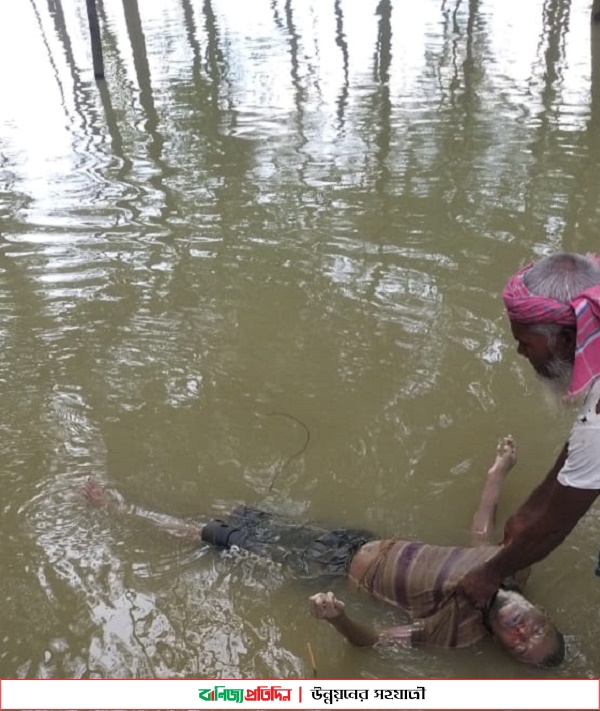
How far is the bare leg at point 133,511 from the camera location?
3273 mm

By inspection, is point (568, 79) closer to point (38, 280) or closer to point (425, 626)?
point (38, 280)

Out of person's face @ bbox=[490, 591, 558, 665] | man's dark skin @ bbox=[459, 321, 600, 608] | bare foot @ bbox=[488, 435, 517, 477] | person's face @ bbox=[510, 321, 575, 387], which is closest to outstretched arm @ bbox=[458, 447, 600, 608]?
man's dark skin @ bbox=[459, 321, 600, 608]

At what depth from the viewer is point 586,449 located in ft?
6.41

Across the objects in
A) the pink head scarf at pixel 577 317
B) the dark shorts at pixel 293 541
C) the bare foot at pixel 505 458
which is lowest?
the dark shorts at pixel 293 541

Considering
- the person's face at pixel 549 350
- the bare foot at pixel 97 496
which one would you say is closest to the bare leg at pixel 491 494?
the person's face at pixel 549 350

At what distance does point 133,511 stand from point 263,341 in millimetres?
1543

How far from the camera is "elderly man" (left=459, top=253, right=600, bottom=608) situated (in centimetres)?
185

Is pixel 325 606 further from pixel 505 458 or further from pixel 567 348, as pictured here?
pixel 505 458

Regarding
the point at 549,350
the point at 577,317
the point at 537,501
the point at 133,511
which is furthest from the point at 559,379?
the point at 133,511

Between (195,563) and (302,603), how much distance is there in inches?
20.2

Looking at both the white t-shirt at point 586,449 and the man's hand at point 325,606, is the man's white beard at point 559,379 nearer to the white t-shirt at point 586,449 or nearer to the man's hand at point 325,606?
the white t-shirt at point 586,449

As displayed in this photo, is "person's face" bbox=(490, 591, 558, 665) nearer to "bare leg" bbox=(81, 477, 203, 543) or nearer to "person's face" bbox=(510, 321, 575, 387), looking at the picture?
"person's face" bbox=(510, 321, 575, 387)

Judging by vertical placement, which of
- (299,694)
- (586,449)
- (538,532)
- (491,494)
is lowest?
(299,694)

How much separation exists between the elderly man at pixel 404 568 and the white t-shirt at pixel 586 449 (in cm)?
78
